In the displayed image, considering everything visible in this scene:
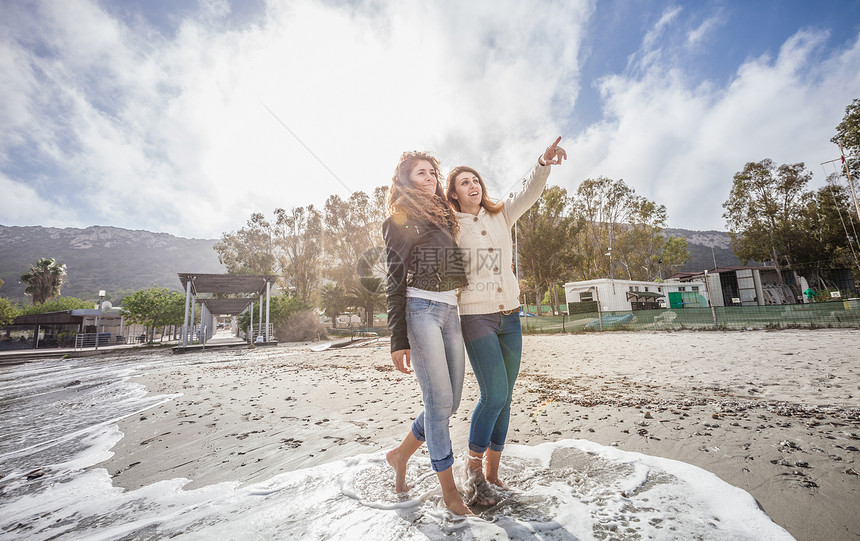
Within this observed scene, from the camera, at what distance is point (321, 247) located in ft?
107

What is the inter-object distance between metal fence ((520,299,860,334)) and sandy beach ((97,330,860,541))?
5.62m

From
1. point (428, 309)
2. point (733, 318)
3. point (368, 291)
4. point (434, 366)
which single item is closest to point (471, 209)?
point (428, 309)

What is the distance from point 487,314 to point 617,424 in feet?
6.43

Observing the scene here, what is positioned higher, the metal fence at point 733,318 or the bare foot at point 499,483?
the metal fence at point 733,318

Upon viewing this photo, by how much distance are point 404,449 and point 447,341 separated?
0.73 metres

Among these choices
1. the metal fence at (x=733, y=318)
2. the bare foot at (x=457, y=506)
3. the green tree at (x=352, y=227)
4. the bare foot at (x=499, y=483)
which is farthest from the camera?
the green tree at (x=352, y=227)

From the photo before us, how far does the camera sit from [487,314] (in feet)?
6.12

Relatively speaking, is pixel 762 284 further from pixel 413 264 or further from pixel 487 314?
pixel 413 264

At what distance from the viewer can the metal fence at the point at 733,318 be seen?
9844 millimetres

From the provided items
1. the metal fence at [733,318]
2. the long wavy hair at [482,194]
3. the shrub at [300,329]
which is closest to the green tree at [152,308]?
the shrub at [300,329]

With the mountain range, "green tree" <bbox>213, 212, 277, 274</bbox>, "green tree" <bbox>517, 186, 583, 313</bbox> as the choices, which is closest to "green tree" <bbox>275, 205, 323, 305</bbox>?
"green tree" <bbox>213, 212, 277, 274</bbox>

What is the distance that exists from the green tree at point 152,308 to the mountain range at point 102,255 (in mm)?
111920

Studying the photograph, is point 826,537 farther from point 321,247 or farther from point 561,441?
point 321,247

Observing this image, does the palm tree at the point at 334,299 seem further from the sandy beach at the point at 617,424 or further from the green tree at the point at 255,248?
the sandy beach at the point at 617,424
